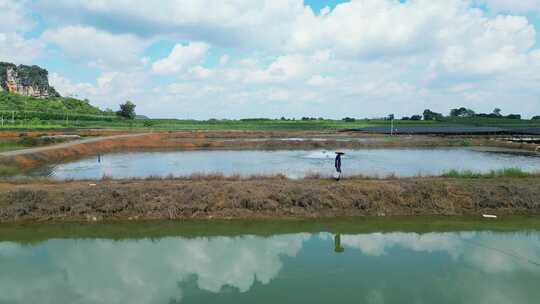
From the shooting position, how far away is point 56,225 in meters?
12.5

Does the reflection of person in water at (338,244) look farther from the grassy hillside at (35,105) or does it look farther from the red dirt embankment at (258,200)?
the grassy hillside at (35,105)

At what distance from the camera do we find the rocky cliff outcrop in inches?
5655

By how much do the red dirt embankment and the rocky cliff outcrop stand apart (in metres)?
156

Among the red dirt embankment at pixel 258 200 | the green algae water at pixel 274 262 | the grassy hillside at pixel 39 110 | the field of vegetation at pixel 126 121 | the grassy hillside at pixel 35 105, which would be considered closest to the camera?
the green algae water at pixel 274 262

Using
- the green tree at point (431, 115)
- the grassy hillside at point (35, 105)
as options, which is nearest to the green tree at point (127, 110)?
the grassy hillside at point (35, 105)

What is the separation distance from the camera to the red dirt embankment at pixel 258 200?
43.0ft

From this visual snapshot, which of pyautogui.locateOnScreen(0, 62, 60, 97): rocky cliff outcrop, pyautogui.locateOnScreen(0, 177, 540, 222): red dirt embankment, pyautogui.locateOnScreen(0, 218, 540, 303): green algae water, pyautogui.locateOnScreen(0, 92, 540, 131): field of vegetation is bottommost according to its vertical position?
pyautogui.locateOnScreen(0, 218, 540, 303): green algae water

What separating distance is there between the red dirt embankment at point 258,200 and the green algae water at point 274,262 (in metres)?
0.75

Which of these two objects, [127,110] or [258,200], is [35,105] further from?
[258,200]

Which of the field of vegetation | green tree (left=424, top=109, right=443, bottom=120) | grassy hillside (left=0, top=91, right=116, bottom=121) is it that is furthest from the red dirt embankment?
green tree (left=424, top=109, right=443, bottom=120)

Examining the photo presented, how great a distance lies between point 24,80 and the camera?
147500mm

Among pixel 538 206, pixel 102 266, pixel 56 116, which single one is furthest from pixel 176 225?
pixel 56 116

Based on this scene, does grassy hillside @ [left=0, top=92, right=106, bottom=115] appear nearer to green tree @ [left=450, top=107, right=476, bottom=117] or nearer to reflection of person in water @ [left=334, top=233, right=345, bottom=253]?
reflection of person in water @ [left=334, top=233, right=345, bottom=253]

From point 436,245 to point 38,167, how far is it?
25118 mm
